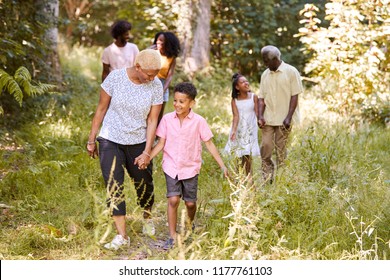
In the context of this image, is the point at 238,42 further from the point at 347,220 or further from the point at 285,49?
the point at 347,220

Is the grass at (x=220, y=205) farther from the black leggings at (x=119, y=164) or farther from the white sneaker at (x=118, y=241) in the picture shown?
the black leggings at (x=119, y=164)

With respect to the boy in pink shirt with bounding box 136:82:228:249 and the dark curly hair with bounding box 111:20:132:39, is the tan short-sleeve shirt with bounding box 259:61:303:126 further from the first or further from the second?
the dark curly hair with bounding box 111:20:132:39

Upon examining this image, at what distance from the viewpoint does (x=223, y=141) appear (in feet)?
32.8

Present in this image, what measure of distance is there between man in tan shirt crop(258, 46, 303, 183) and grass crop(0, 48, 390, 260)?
28 cm

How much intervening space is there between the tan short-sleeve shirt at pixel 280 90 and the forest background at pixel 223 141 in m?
0.46

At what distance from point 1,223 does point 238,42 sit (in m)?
14.3

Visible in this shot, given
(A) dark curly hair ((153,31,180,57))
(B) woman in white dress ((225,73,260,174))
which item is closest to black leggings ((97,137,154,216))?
(B) woman in white dress ((225,73,260,174))

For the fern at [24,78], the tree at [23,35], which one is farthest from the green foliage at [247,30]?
the fern at [24,78]

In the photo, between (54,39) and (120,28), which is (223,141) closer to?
(120,28)

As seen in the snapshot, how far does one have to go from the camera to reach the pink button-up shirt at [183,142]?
5934mm

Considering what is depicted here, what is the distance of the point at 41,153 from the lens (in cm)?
919

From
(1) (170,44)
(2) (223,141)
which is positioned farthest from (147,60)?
(2) (223,141)
